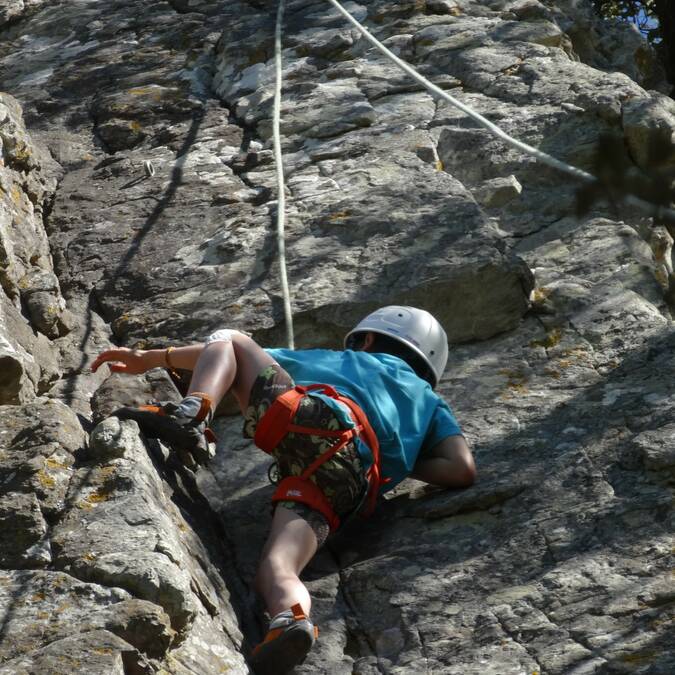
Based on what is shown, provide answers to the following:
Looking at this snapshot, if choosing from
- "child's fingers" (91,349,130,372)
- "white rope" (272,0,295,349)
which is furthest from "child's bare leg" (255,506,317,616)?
"white rope" (272,0,295,349)

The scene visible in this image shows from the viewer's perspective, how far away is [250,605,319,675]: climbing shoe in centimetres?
294

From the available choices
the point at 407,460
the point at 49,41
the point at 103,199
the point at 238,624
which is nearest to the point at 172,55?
the point at 49,41

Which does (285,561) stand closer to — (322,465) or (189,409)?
(322,465)

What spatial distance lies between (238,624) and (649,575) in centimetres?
112

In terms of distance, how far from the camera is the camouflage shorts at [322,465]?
3482 mm

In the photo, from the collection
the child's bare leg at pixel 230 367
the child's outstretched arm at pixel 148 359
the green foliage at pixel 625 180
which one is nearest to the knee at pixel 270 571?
the child's bare leg at pixel 230 367

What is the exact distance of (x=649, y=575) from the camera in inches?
124

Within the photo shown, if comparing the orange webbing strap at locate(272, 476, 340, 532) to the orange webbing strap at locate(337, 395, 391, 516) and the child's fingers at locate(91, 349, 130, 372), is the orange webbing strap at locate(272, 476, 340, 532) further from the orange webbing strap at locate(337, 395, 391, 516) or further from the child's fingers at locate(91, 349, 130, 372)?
the child's fingers at locate(91, 349, 130, 372)

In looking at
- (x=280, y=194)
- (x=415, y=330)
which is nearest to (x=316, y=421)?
(x=415, y=330)

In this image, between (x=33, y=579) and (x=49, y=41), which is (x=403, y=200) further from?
(x=49, y=41)

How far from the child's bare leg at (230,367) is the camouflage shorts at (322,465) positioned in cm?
15

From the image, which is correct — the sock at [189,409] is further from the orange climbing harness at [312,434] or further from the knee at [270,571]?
the knee at [270,571]

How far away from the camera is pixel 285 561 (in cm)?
328

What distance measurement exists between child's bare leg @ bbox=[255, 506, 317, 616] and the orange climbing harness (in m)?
0.07
